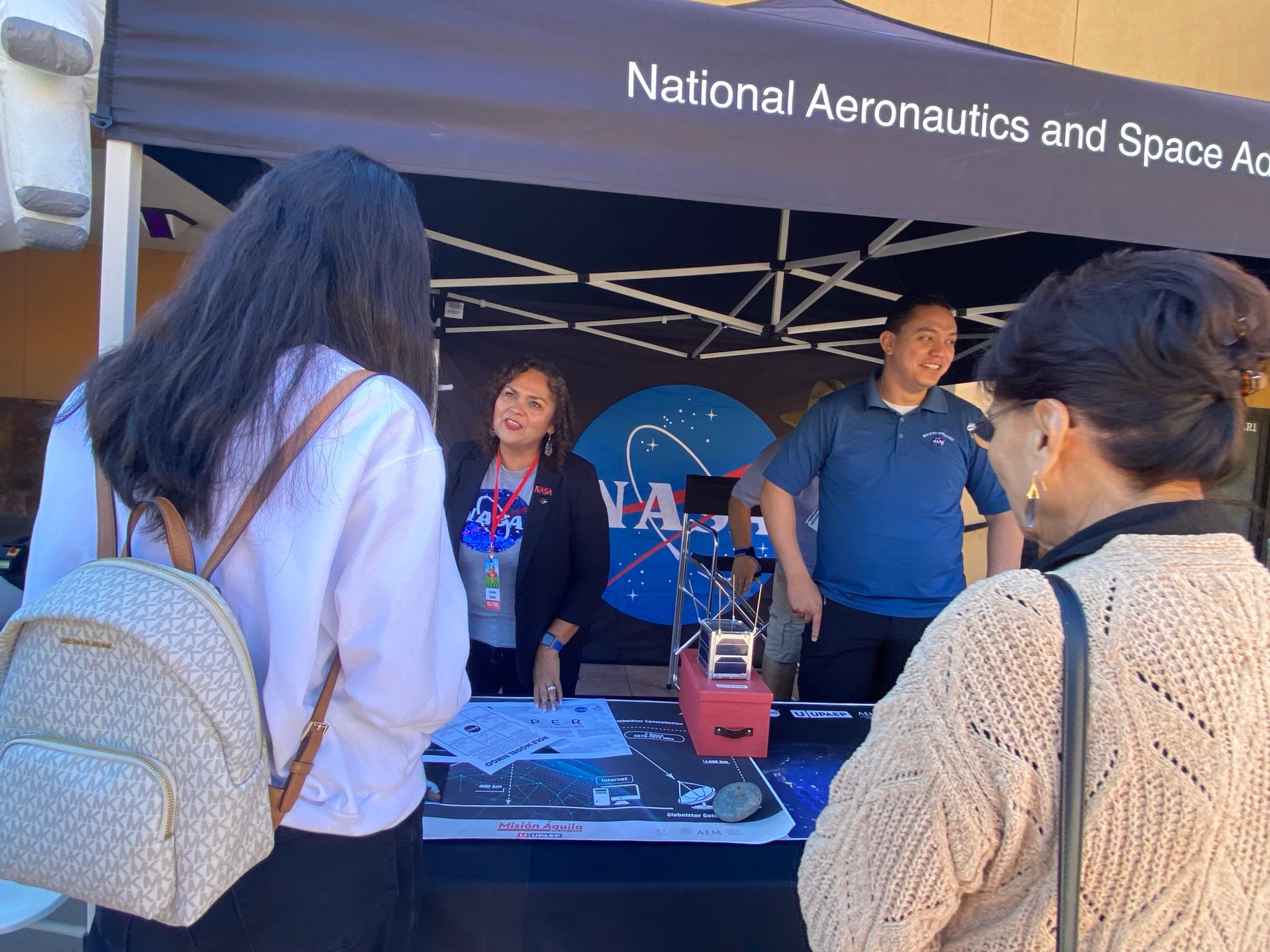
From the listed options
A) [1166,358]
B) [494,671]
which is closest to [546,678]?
[494,671]

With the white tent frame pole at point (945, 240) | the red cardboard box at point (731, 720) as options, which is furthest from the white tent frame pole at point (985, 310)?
the red cardboard box at point (731, 720)

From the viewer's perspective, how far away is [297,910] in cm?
87

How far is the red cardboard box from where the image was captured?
5.48ft

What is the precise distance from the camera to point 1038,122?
1.48 metres

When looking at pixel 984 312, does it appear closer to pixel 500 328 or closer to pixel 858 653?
pixel 858 653

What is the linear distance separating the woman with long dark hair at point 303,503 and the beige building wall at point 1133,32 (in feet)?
→ 17.5

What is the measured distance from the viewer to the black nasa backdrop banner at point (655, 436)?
4902mm

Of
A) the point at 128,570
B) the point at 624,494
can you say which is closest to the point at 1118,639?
the point at 128,570

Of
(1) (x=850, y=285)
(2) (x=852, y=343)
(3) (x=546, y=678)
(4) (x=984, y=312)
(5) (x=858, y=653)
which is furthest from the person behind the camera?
(2) (x=852, y=343)

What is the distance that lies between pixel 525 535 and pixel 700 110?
1308 mm

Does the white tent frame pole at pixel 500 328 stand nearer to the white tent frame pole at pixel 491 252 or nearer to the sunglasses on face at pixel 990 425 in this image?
the white tent frame pole at pixel 491 252

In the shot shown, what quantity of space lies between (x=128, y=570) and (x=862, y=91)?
151 cm

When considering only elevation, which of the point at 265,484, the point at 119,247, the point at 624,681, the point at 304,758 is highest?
the point at 119,247

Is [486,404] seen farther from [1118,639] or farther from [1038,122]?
[1118,639]
